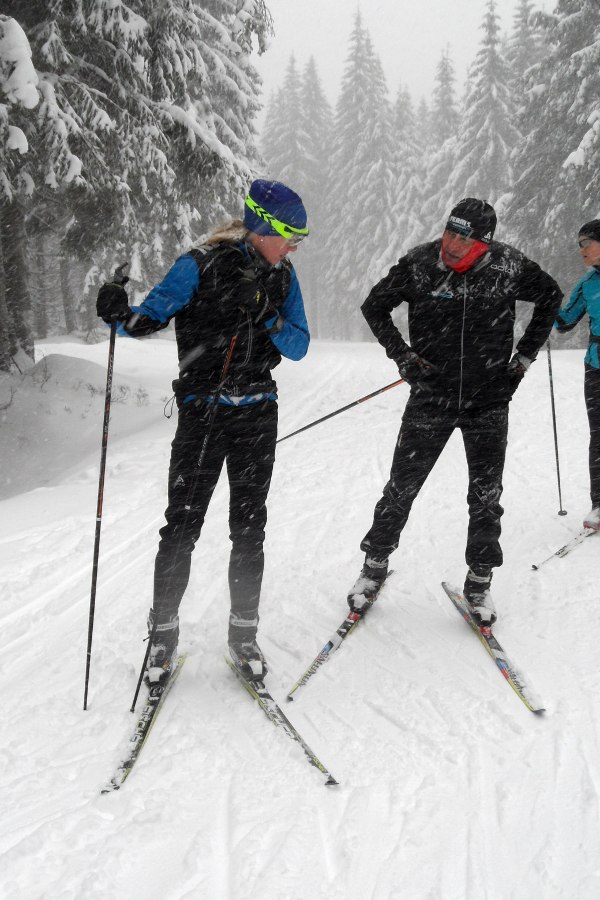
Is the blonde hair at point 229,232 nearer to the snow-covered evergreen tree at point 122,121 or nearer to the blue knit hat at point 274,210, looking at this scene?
the blue knit hat at point 274,210

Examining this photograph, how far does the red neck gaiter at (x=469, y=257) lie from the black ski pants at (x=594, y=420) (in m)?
2.22

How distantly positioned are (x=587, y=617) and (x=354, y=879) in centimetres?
248

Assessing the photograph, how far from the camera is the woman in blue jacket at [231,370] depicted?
3.08m

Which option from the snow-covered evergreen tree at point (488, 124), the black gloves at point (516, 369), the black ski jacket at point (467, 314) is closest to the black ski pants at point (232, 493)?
the black ski jacket at point (467, 314)

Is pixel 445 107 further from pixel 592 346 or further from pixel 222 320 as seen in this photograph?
pixel 222 320

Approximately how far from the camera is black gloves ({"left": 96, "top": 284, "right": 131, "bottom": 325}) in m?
3.01

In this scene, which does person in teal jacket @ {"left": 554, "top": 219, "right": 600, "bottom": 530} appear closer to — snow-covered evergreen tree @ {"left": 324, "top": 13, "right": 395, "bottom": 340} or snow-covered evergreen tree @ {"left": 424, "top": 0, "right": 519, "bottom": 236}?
snow-covered evergreen tree @ {"left": 424, "top": 0, "right": 519, "bottom": 236}

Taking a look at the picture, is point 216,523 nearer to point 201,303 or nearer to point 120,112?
point 201,303

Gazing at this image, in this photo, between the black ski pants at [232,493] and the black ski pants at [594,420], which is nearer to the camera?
the black ski pants at [232,493]

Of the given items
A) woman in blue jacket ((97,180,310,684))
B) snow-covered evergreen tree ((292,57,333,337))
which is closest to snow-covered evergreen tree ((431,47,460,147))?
snow-covered evergreen tree ((292,57,333,337))

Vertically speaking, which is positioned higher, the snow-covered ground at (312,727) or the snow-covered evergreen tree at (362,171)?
the snow-covered evergreen tree at (362,171)

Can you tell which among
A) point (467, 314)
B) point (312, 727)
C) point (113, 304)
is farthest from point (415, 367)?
point (312, 727)

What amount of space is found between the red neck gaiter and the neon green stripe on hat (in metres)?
0.96

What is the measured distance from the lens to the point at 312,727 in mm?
3102
